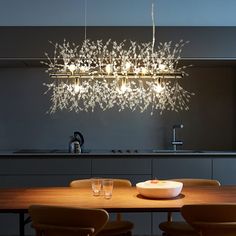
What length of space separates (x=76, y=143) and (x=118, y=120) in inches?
25.3

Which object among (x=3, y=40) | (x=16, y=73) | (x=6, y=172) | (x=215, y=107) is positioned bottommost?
(x=6, y=172)

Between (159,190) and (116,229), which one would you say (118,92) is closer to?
(116,229)

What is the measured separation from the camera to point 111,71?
3152 millimetres

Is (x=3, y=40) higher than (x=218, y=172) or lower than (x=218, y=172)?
higher

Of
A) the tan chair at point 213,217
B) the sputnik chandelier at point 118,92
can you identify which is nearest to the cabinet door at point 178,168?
the sputnik chandelier at point 118,92

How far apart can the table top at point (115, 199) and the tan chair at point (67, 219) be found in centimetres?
11

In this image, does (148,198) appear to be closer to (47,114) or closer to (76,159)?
(76,159)

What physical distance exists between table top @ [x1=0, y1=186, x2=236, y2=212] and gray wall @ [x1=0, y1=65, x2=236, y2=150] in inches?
75.0

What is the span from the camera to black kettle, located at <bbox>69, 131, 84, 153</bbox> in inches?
166

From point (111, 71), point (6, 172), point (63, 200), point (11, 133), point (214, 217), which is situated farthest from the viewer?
point (11, 133)

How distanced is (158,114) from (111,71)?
1.61 meters

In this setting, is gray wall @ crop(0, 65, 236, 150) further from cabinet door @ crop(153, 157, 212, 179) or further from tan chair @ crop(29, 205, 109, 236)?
tan chair @ crop(29, 205, 109, 236)

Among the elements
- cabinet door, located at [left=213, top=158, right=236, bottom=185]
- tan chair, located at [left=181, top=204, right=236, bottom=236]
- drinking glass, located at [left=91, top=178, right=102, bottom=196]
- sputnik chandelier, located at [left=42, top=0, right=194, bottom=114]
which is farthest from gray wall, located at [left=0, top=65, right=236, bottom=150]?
tan chair, located at [left=181, top=204, right=236, bottom=236]

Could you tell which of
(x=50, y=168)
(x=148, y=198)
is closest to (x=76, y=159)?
(x=50, y=168)
